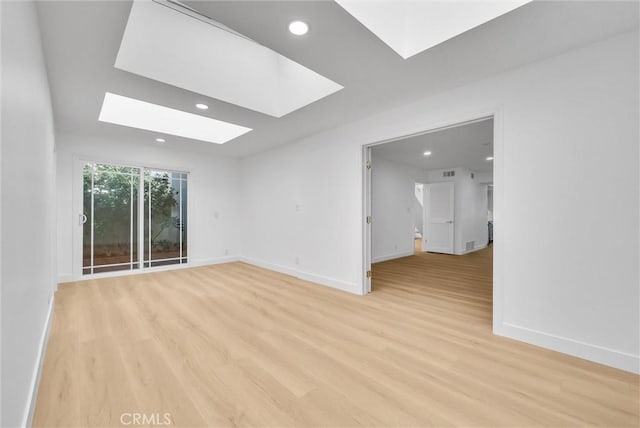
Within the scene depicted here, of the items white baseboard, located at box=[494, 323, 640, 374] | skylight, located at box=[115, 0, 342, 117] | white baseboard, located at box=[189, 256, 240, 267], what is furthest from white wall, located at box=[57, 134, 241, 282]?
white baseboard, located at box=[494, 323, 640, 374]

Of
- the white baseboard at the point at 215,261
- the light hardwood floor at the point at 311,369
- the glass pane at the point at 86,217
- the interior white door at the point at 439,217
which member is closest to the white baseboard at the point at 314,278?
the light hardwood floor at the point at 311,369

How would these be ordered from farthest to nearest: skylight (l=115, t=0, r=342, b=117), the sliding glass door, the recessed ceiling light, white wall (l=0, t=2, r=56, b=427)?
the sliding glass door
skylight (l=115, t=0, r=342, b=117)
the recessed ceiling light
white wall (l=0, t=2, r=56, b=427)

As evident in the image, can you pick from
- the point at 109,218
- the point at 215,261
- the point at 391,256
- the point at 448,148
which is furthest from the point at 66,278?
the point at 448,148

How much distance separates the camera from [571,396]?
1.71 m

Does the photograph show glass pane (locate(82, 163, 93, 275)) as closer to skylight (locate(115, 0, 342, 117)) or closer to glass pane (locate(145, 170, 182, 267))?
glass pane (locate(145, 170, 182, 267))

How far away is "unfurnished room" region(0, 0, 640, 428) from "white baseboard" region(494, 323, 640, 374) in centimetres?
1

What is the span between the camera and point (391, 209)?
7191mm

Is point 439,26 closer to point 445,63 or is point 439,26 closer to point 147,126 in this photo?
point 445,63

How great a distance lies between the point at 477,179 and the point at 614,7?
7.54 meters

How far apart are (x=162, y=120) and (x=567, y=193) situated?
561 cm

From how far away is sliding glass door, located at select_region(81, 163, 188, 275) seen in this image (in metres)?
4.89

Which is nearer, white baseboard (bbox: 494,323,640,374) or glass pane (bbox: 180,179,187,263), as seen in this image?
white baseboard (bbox: 494,323,640,374)

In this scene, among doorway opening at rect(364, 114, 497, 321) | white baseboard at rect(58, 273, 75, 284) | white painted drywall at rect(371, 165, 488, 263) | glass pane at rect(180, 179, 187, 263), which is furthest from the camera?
white painted drywall at rect(371, 165, 488, 263)

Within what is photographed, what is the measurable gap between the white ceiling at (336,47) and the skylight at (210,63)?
0.45 ft
